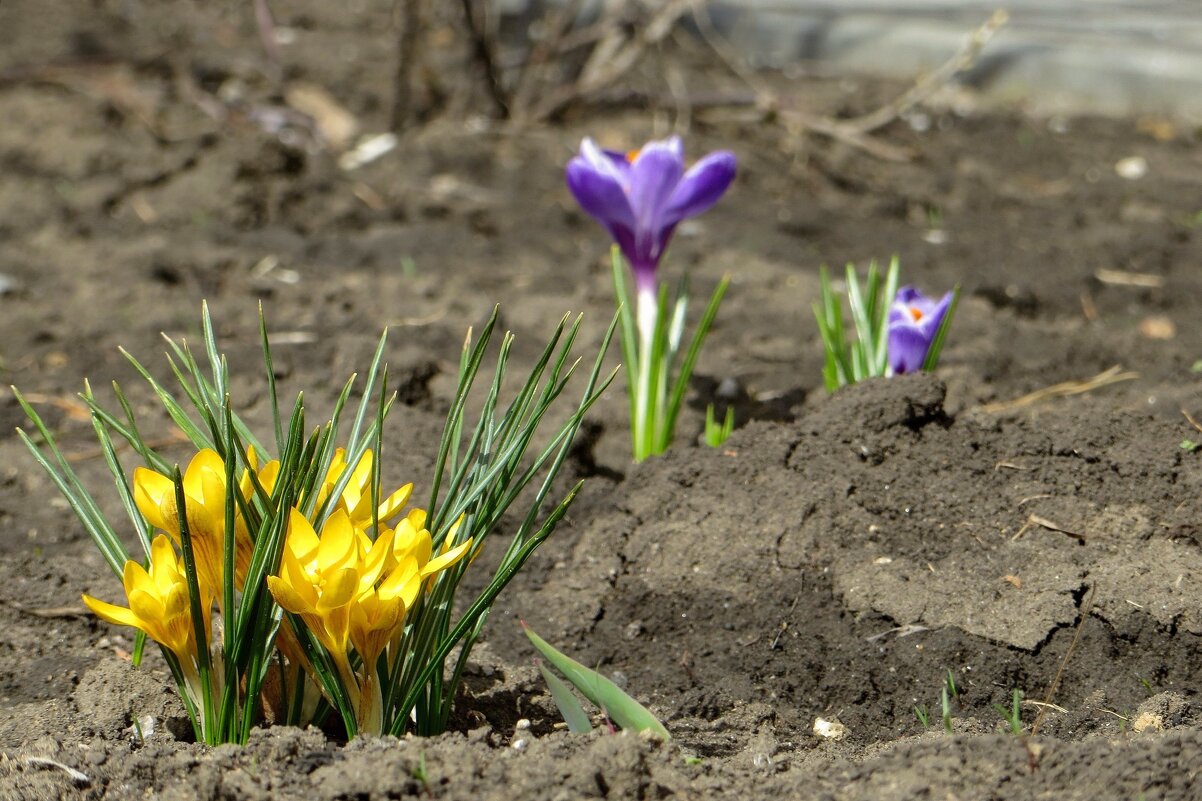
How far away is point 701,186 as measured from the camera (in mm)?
2176

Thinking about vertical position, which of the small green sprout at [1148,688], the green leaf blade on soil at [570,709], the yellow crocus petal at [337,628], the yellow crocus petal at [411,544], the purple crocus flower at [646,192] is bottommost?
the small green sprout at [1148,688]

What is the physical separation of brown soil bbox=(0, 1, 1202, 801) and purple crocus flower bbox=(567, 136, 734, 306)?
0.35 meters

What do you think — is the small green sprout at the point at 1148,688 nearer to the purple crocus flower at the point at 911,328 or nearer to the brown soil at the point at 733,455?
the brown soil at the point at 733,455

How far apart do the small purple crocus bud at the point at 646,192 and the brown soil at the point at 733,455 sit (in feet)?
1.14

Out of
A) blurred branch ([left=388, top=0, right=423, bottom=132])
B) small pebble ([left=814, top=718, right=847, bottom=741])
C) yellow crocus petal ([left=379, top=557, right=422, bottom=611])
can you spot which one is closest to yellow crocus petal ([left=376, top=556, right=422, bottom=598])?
yellow crocus petal ([left=379, top=557, right=422, bottom=611])

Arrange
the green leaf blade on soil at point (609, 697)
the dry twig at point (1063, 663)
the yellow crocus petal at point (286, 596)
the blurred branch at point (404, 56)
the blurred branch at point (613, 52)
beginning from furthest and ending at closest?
1. the blurred branch at point (613, 52)
2. the blurred branch at point (404, 56)
3. the dry twig at point (1063, 663)
4. the green leaf blade on soil at point (609, 697)
5. the yellow crocus petal at point (286, 596)

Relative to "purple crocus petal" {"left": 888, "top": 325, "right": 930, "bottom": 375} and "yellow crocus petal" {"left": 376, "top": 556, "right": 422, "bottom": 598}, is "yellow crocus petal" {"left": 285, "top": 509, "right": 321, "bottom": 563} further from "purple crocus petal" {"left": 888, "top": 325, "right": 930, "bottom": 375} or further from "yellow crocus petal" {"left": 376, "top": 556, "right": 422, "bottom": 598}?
"purple crocus petal" {"left": 888, "top": 325, "right": 930, "bottom": 375}

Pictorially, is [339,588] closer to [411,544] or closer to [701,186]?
[411,544]

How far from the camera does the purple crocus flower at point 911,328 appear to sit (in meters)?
2.12

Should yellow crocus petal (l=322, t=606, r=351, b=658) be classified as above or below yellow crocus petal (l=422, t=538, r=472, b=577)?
below

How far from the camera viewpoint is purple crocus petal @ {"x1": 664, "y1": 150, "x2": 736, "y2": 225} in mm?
2166

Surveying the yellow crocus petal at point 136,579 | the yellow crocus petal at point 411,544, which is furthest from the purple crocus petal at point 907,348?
the yellow crocus petal at point 136,579

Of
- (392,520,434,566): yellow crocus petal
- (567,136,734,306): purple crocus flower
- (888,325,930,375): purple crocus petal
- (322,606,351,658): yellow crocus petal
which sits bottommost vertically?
(888,325,930,375): purple crocus petal

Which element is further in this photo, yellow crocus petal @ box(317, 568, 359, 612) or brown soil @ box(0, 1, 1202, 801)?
brown soil @ box(0, 1, 1202, 801)
